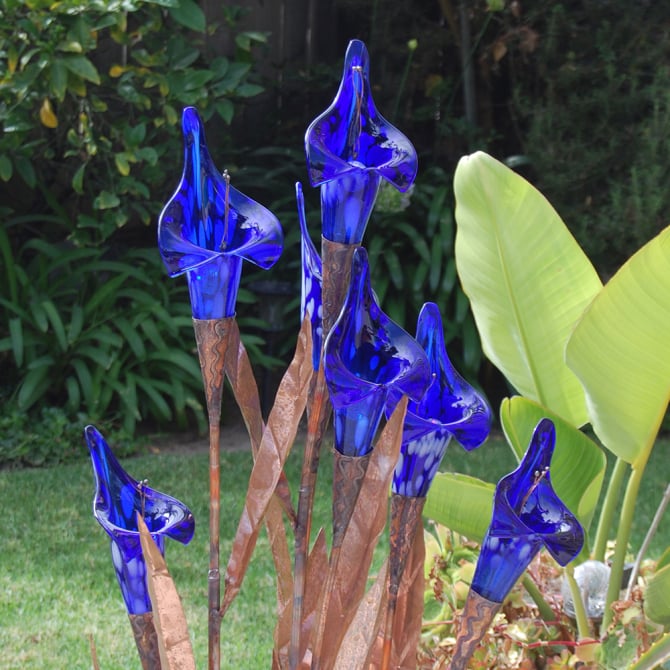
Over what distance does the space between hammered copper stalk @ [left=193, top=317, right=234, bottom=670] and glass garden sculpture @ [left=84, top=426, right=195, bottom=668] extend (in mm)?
41

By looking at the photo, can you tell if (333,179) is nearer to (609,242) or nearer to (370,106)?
(370,106)

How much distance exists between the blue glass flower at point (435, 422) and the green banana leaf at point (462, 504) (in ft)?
2.08

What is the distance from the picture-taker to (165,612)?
3.26 ft

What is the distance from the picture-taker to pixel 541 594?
206 centimetres

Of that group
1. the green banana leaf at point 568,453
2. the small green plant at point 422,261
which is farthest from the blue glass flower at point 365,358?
the small green plant at point 422,261

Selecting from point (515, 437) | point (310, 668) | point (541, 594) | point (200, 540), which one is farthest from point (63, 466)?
point (310, 668)

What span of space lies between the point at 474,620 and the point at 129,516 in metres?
0.38

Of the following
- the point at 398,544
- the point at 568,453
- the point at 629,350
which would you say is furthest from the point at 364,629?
the point at 568,453

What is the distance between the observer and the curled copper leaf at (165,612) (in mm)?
964

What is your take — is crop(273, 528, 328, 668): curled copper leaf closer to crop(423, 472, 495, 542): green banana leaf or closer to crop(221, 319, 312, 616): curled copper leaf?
crop(221, 319, 312, 616): curled copper leaf

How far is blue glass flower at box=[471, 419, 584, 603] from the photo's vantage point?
942mm

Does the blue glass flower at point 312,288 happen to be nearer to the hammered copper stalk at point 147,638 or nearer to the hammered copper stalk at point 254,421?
the hammered copper stalk at point 254,421

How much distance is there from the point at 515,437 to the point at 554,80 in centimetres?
364

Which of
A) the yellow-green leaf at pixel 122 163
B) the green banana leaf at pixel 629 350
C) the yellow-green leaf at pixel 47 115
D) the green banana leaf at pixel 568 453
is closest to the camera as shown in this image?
the green banana leaf at pixel 629 350
